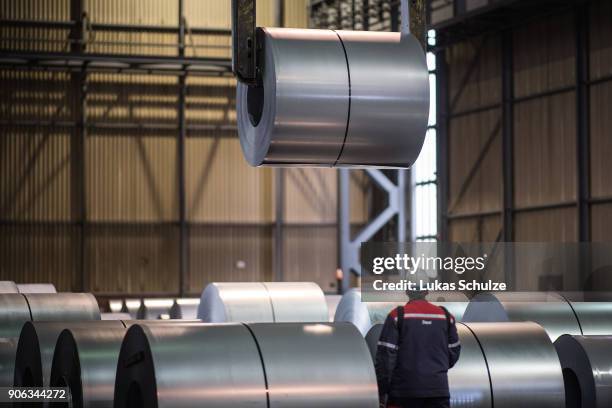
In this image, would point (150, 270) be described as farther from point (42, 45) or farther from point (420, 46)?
point (420, 46)

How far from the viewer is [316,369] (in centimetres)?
683

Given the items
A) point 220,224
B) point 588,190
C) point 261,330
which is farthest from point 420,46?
point 220,224

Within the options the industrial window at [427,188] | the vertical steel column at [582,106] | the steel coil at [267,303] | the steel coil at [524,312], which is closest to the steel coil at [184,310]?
the steel coil at [267,303]

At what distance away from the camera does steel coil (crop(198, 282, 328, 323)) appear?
15.3 metres

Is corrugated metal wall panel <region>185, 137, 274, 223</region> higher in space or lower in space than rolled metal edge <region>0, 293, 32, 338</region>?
higher

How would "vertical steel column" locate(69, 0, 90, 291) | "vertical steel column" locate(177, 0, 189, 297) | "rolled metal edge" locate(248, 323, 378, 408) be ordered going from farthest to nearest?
"vertical steel column" locate(177, 0, 189, 297) → "vertical steel column" locate(69, 0, 90, 291) → "rolled metal edge" locate(248, 323, 378, 408)

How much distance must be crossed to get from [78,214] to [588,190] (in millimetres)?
15118

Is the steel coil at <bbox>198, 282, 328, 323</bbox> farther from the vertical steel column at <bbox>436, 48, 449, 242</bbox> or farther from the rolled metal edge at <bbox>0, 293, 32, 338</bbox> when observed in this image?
the vertical steel column at <bbox>436, 48, 449, 242</bbox>

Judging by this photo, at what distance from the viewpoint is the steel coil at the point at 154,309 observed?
78.6 feet

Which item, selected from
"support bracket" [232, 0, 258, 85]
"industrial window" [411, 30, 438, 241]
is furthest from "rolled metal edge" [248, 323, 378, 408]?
"industrial window" [411, 30, 438, 241]

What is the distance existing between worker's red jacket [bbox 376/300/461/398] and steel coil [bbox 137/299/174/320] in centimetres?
1540

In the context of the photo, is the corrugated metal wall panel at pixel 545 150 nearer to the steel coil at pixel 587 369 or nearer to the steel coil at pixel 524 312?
the steel coil at pixel 524 312

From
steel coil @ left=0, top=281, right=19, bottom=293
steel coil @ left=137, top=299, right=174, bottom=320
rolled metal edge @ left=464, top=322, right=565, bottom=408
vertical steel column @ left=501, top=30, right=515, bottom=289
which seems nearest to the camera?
rolled metal edge @ left=464, top=322, right=565, bottom=408

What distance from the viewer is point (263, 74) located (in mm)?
8047
